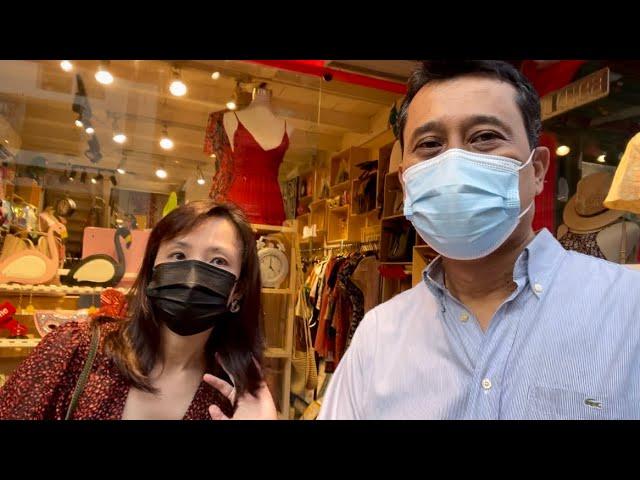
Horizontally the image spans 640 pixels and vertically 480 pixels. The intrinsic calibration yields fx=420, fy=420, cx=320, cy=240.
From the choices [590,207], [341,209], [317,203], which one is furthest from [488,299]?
[341,209]

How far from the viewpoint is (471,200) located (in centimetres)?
89

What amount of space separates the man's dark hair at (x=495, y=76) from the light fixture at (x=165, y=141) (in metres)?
1.64

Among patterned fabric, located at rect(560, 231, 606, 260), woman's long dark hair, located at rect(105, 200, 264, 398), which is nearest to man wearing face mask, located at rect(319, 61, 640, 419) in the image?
woman's long dark hair, located at rect(105, 200, 264, 398)

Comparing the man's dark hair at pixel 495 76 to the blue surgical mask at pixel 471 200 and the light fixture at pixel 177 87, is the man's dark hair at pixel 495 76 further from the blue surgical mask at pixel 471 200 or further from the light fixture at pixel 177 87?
the light fixture at pixel 177 87

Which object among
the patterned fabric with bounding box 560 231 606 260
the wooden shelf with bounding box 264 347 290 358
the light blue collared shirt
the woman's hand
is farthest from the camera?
the wooden shelf with bounding box 264 347 290 358

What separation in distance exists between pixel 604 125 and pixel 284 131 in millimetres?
1694

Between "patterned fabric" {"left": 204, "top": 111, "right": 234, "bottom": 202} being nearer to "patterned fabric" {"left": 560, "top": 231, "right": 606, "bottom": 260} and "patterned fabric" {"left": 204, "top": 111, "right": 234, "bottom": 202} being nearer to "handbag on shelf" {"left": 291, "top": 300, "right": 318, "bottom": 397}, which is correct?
"handbag on shelf" {"left": 291, "top": 300, "right": 318, "bottom": 397}

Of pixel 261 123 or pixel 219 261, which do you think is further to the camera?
pixel 261 123

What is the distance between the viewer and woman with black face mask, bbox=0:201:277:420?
3.58ft

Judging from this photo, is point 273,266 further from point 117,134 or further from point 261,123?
point 117,134

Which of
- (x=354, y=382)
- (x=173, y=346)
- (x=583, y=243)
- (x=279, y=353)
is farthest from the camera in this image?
(x=279, y=353)

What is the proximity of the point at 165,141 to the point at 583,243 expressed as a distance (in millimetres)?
2126
